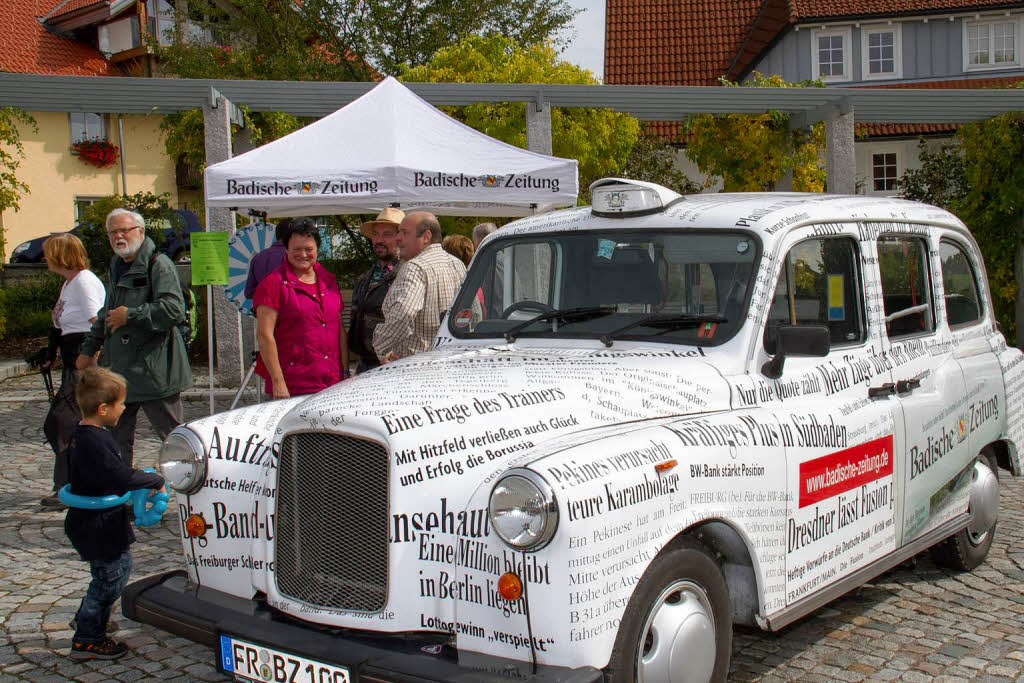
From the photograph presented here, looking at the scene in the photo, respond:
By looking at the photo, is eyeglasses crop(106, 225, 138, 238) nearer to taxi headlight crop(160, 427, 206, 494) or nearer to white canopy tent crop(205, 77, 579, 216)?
white canopy tent crop(205, 77, 579, 216)

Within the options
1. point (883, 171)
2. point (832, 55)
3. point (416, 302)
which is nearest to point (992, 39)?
point (832, 55)

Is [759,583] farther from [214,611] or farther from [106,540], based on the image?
[106,540]

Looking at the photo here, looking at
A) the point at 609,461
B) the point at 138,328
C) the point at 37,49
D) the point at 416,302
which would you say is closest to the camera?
the point at 609,461

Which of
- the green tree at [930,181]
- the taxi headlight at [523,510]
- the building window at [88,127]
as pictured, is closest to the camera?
the taxi headlight at [523,510]

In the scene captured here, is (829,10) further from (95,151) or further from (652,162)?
(95,151)

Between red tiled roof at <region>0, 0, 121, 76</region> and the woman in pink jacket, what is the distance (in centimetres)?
2982

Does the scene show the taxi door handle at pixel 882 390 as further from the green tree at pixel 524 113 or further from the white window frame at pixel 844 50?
the white window frame at pixel 844 50

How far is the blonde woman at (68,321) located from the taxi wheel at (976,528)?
17.9 feet

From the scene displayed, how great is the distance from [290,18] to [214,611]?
96.2 feet

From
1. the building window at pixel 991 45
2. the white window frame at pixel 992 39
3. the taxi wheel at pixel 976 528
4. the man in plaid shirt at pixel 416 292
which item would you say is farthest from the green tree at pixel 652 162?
the taxi wheel at pixel 976 528

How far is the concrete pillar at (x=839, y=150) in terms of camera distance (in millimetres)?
13898

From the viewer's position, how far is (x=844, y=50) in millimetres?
28547

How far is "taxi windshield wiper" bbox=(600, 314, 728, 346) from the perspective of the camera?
4328 millimetres

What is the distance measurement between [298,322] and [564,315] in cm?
215
